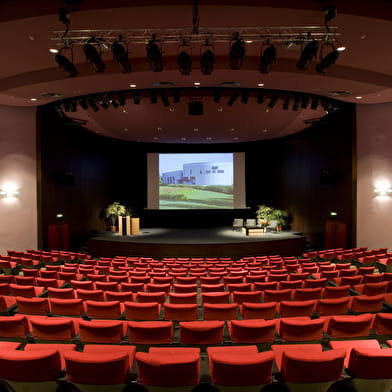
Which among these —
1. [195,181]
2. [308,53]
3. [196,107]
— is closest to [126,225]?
[195,181]

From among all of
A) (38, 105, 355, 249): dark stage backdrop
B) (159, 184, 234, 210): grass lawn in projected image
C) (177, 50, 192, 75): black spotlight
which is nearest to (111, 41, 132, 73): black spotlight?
Result: (177, 50, 192, 75): black spotlight

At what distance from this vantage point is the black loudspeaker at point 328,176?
53.1 ft

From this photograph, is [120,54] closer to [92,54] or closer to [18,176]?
[92,54]

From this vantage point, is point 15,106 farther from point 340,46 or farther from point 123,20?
point 340,46

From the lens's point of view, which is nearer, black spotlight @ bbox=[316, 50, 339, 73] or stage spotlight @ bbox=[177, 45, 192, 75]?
black spotlight @ bbox=[316, 50, 339, 73]

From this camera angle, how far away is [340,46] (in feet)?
27.8

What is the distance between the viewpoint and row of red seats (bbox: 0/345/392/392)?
2.69 meters

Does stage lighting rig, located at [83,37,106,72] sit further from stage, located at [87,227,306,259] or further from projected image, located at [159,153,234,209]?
projected image, located at [159,153,234,209]

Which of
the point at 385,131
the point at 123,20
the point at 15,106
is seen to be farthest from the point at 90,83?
the point at 385,131

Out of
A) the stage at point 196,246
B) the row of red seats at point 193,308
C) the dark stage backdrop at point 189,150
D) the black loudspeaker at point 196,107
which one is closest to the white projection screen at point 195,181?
the dark stage backdrop at point 189,150

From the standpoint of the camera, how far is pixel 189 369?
8.90 feet

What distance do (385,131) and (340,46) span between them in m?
7.42

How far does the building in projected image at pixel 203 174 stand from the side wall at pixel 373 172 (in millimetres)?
9023

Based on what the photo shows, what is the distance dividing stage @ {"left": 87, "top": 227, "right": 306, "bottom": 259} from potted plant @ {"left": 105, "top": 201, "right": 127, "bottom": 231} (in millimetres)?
3093
